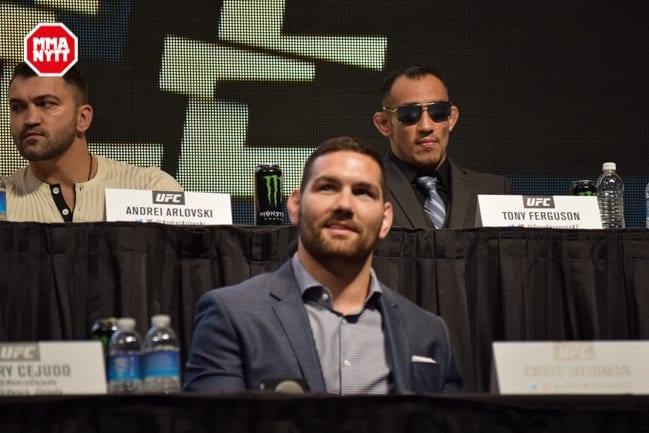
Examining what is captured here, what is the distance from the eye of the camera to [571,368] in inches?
86.4

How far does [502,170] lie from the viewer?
5.27 m

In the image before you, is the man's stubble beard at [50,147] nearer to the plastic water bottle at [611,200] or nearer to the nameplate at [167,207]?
the nameplate at [167,207]

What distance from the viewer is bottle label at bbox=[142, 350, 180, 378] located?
244 cm

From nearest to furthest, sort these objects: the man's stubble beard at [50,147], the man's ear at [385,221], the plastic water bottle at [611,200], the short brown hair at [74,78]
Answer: the man's ear at [385,221] → the plastic water bottle at [611,200] → the man's stubble beard at [50,147] → the short brown hair at [74,78]

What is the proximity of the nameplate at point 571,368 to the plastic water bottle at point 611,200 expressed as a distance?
203 centimetres

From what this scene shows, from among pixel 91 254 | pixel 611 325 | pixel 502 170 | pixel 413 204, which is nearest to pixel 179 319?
pixel 91 254

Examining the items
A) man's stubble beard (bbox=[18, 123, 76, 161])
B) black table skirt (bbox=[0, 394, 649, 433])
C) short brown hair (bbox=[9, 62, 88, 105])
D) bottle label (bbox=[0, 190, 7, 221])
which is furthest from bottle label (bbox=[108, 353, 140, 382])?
short brown hair (bbox=[9, 62, 88, 105])

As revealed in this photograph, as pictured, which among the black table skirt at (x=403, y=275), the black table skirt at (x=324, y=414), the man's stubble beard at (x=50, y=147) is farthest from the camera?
the man's stubble beard at (x=50, y=147)

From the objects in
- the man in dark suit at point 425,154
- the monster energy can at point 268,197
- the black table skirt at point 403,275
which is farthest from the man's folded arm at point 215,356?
the man in dark suit at point 425,154

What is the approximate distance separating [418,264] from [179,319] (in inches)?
28.7

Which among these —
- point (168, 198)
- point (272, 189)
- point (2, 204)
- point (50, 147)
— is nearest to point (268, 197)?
point (272, 189)

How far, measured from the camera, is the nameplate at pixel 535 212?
3877mm

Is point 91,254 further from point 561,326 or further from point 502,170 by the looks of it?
point 502,170

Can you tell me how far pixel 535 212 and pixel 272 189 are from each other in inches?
32.6
